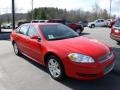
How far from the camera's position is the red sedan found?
17.1ft

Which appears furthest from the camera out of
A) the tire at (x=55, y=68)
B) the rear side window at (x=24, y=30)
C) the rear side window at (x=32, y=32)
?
the rear side window at (x=24, y=30)

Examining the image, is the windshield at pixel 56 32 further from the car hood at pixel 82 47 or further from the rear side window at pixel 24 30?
the rear side window at pixel 24 30

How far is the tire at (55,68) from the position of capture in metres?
5.62

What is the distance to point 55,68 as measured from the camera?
Result: 588cm

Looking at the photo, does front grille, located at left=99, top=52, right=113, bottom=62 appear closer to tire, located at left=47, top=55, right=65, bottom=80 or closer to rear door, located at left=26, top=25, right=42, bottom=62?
tire, located at left=47, top=55, right=65, bottom=80

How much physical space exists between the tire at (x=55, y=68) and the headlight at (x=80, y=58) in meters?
0.40

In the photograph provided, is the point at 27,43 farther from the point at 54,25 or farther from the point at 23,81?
the point at 23,81

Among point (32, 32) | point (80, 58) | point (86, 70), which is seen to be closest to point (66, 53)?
point (80, 58)

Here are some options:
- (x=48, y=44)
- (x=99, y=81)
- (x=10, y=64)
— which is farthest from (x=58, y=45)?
(x=10, y=64)

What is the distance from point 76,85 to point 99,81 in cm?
65

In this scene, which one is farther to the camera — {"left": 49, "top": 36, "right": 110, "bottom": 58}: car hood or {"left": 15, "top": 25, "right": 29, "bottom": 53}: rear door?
{"left": 15, "top": 25, "right": 29, "bottom": 53}: rear door

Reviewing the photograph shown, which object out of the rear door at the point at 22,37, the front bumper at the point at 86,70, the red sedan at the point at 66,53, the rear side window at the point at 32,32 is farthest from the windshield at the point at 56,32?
the front bumper at the point at 86,70

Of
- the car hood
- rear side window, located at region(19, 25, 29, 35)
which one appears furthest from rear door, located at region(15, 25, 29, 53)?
the car hood

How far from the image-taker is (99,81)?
577cm
